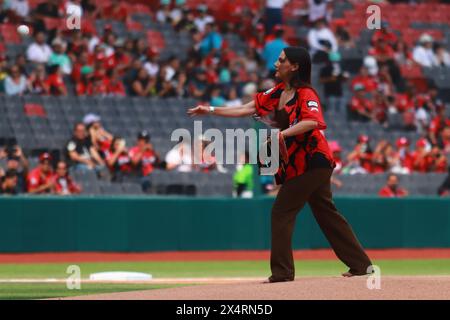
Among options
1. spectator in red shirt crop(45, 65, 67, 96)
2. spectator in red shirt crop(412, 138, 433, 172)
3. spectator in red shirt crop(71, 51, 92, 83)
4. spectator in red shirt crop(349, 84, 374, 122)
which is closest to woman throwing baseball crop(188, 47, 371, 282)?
spectator in red shirt crop(45, 65, 67, 96)

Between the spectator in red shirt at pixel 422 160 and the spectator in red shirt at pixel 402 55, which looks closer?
the spectator in red shirt at pixel 422 160

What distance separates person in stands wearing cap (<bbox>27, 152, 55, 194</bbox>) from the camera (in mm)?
17250

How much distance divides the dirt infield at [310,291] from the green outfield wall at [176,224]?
785cm

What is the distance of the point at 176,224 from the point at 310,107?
8.32 meters

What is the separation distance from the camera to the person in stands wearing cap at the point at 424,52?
25.4 meters

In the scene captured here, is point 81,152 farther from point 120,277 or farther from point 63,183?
point 120,277

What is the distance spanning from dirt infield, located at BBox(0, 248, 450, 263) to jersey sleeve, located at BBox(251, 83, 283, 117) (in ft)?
23.2

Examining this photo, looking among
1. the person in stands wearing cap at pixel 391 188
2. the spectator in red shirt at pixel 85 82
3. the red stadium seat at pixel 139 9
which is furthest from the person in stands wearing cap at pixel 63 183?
the red stadium seat at pixel 139 9

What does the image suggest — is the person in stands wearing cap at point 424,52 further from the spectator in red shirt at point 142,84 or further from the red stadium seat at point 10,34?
the red stadium seat at point 10,34

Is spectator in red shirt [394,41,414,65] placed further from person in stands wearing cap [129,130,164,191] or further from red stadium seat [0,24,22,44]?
red stadium seat [0,24,22,44]

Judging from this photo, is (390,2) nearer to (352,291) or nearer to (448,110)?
(448,110)

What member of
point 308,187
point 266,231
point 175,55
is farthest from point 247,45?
point 308,187

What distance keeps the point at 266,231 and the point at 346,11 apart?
9854 mm

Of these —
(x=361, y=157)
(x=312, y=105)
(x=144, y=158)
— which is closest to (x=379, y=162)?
(x=361, y=157)
